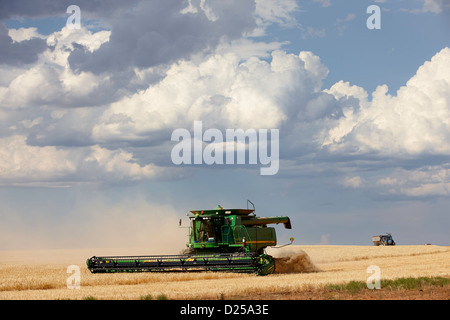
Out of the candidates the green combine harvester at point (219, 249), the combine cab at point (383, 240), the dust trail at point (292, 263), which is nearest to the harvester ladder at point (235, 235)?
the green combine harvester at point (219, 249)

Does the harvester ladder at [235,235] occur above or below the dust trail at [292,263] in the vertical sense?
above

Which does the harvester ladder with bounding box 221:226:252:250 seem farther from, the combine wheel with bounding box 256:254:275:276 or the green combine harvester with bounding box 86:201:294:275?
the combine wheel with bounding box 256:254:275:276

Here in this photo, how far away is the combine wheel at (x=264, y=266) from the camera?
2920 centimetres

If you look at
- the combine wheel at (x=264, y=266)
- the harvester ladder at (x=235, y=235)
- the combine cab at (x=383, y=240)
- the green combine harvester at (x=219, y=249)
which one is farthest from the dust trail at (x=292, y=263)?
the combine cab at (x=383, y=240)

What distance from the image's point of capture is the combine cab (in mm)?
85938

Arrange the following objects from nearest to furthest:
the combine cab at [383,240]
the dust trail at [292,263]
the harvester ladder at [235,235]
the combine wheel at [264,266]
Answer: the combine wheel at [264,266] → the harvester ladder at [235,235] → the dust trail at [292,263] → the combine cab at [383,240]

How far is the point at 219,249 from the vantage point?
110 feet

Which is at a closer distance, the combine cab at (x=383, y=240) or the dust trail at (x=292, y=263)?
the dust trail at (x=292, y=263)

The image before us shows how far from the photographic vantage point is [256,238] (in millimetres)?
33688

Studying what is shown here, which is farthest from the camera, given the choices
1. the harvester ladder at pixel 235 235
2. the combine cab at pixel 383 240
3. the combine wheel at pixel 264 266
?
the combine cab at pixel 383 240

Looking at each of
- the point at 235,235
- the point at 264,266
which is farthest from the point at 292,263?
the point at 264,266

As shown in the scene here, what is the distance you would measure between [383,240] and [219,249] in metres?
58.1

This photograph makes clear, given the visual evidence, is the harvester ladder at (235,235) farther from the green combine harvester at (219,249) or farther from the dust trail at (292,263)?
the dust trail at (292,263)

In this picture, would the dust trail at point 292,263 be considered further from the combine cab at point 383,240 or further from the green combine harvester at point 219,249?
the combine cab at point 383,240
